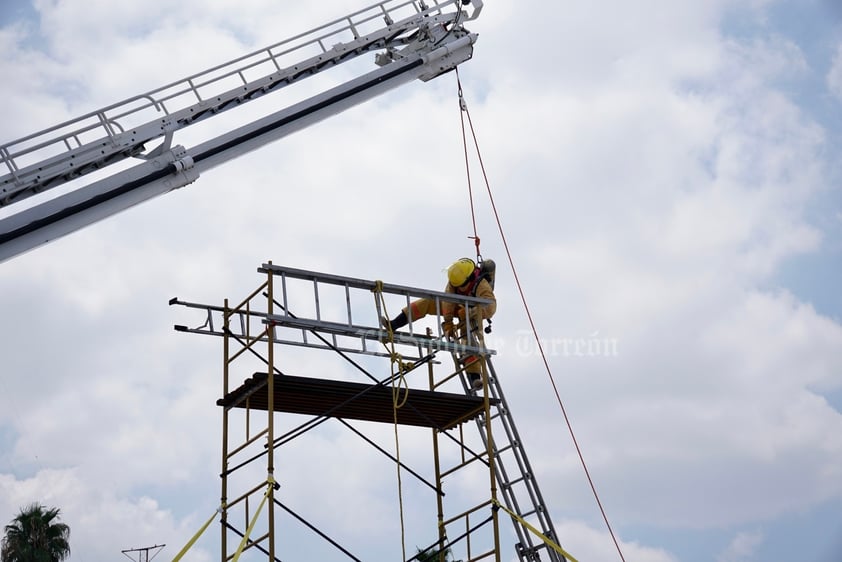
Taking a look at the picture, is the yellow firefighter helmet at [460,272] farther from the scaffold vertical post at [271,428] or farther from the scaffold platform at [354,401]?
the scaffold vertical post at [271,428]

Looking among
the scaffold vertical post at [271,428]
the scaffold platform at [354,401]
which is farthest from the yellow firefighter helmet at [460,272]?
the scaffold vertical post at [271,428]

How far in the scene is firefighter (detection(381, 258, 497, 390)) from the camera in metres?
18.3

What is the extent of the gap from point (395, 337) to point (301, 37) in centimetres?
477

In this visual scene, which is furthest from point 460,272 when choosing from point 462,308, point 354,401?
point 354,401

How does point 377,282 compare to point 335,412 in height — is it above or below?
above

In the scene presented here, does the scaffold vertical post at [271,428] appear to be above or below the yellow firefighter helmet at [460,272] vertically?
below

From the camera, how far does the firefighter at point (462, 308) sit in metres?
18.3

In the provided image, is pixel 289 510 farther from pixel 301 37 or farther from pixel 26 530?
pixel 26 530

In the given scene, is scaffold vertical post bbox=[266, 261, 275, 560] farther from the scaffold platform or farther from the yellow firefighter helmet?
the yellow firefighter helmet

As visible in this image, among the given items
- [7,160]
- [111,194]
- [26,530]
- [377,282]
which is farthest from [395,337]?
[26,530]

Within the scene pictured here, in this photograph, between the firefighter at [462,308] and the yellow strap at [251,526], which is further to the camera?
the firefighter at [462,308]

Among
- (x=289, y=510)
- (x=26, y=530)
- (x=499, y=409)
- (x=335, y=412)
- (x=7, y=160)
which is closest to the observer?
(x=7, y=160)

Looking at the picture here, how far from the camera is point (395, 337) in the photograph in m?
17.4

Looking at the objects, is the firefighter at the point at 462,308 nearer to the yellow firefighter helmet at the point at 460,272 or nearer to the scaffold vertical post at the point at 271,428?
the yellow firefighter helmet at the point at 460,272
